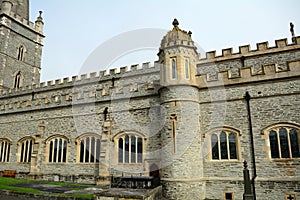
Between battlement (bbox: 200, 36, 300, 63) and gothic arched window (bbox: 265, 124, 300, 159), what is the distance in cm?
749

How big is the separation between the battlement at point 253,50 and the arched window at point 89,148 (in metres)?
10.4

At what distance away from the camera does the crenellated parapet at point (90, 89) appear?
52.2ft

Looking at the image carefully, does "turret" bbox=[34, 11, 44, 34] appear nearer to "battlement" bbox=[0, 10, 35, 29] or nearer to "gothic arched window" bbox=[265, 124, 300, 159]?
"battlement" bbox=[0, 10, 35, 29]

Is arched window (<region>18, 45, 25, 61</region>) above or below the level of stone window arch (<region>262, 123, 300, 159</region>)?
above

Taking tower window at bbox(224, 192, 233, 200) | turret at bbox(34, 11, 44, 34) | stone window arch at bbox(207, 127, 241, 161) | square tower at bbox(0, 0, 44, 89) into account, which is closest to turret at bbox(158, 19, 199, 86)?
stone window arch at bbox(207, 127, 241, 161)

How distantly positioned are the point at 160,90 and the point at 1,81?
74.6ft

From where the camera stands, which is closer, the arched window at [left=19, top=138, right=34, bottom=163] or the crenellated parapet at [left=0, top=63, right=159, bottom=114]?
the crenellated parapet at [left=0, top=63, right=159, bottom=114]

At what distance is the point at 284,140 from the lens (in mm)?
11570

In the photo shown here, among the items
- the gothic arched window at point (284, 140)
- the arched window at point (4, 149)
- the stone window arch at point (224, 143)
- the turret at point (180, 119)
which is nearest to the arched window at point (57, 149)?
the arched window at point (4, 149)

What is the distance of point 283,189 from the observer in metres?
11.0

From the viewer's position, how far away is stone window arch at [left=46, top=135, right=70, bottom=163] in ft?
56.0

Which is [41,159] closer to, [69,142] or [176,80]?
[69,142]

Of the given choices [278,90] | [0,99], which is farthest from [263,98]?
[0,99]

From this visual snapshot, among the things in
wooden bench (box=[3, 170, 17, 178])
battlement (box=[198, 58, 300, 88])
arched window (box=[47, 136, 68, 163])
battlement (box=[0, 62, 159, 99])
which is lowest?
wooden bench (box=[3, 170, 17, 178])
